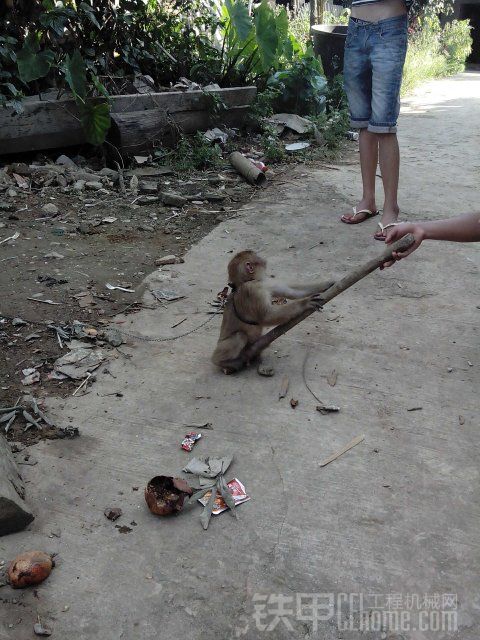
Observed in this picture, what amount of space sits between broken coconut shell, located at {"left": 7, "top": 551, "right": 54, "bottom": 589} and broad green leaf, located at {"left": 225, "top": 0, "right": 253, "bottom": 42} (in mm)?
7591

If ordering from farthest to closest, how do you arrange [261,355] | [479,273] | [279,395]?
1. [479,273]
2. [261,355]
3. [279,395]

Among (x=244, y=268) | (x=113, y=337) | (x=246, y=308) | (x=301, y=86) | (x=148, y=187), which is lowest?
(x=113, y=337)

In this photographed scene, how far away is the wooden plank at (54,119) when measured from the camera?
649 cm

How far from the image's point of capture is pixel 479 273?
4348 millimetres

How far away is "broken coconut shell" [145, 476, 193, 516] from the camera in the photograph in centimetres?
238

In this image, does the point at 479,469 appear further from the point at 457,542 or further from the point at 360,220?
the point at 360,220

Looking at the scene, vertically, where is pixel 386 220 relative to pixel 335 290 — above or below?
below

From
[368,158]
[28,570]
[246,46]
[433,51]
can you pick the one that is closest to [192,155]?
[246,46]

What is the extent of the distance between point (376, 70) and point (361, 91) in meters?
0.29

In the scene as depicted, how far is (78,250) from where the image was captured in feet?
16.2

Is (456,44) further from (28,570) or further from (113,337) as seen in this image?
(28,570)

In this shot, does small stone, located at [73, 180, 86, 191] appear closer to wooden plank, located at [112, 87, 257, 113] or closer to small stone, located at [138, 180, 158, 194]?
small stone, located at [138, 180, 158, 194]

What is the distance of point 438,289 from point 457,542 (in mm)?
2212

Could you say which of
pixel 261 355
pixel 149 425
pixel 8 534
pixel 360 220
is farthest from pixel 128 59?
pixel 8 534
